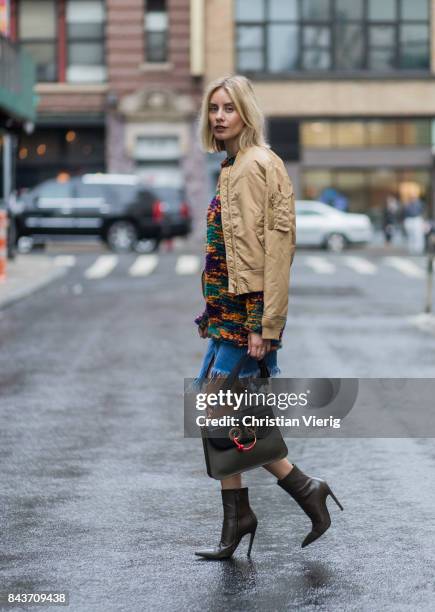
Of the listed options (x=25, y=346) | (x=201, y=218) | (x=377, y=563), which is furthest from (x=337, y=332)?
(x=201, y=218)

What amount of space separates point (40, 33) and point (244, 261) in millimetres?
43332

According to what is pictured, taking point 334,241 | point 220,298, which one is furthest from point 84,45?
point 220,298

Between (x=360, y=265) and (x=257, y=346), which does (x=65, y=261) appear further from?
(x=257, y=346)

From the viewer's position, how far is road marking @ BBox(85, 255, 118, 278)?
2829 cm

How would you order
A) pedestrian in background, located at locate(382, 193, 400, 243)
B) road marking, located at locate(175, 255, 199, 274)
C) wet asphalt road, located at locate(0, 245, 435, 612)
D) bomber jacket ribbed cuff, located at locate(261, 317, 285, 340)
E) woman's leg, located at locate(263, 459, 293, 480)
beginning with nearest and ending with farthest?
wet asphalt road, located at locate(0, 245, 435, 612) < bomber jacket ribbed cuff, located at locate(261, 317, 285, 340) < woman's leg, located at locate(263, 459, 293, 480) < road marking, located at locate(175, 255, 199, 274) < pedestrian in background, located at locate(382, 193, 400, 243)

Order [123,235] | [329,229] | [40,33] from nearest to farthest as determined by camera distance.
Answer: [123,235] → [329,229] → [40,33]

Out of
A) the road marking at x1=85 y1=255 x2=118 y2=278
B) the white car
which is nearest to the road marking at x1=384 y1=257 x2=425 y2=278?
the white car

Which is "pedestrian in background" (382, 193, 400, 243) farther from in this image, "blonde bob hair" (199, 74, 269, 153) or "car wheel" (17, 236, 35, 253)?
"blonde bob hair" (199, 74, 269, 153)

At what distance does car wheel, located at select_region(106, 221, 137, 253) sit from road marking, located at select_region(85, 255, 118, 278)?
2.72m

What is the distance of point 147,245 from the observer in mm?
37812

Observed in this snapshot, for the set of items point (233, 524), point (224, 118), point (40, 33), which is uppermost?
point (40, 33)

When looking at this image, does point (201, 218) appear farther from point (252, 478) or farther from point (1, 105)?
point (252, 478)

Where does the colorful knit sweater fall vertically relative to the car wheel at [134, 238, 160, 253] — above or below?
above

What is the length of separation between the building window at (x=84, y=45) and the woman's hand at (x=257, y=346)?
42728 millimetres
